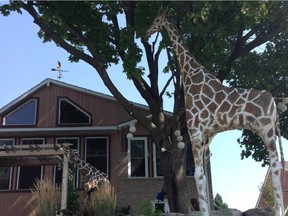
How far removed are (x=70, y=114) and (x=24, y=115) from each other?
2333 millimetres

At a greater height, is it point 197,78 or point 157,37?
point 157,37

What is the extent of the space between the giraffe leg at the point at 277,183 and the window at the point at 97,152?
11.4 meters

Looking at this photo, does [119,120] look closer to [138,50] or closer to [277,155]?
[138,50]

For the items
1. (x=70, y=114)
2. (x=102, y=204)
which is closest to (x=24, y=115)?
(x=70, y=114)

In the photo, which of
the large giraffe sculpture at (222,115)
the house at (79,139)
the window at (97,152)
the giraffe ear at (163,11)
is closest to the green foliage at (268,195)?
the large giraffe sculpture at (222,115)

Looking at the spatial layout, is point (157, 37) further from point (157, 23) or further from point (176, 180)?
point (176, 180)

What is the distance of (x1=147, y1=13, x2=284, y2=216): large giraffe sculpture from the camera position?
9711 millimetres

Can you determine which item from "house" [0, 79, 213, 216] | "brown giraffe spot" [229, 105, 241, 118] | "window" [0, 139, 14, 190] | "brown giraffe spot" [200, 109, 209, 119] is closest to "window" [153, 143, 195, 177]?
"house" [0, 79, 213, 216]

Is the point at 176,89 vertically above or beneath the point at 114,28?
beneath

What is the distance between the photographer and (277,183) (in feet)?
31.0

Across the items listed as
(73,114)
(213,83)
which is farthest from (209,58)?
(73,114)

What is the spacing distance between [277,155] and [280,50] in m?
8.00

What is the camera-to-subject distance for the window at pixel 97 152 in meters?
19.9

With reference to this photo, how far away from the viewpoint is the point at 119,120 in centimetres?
2058
